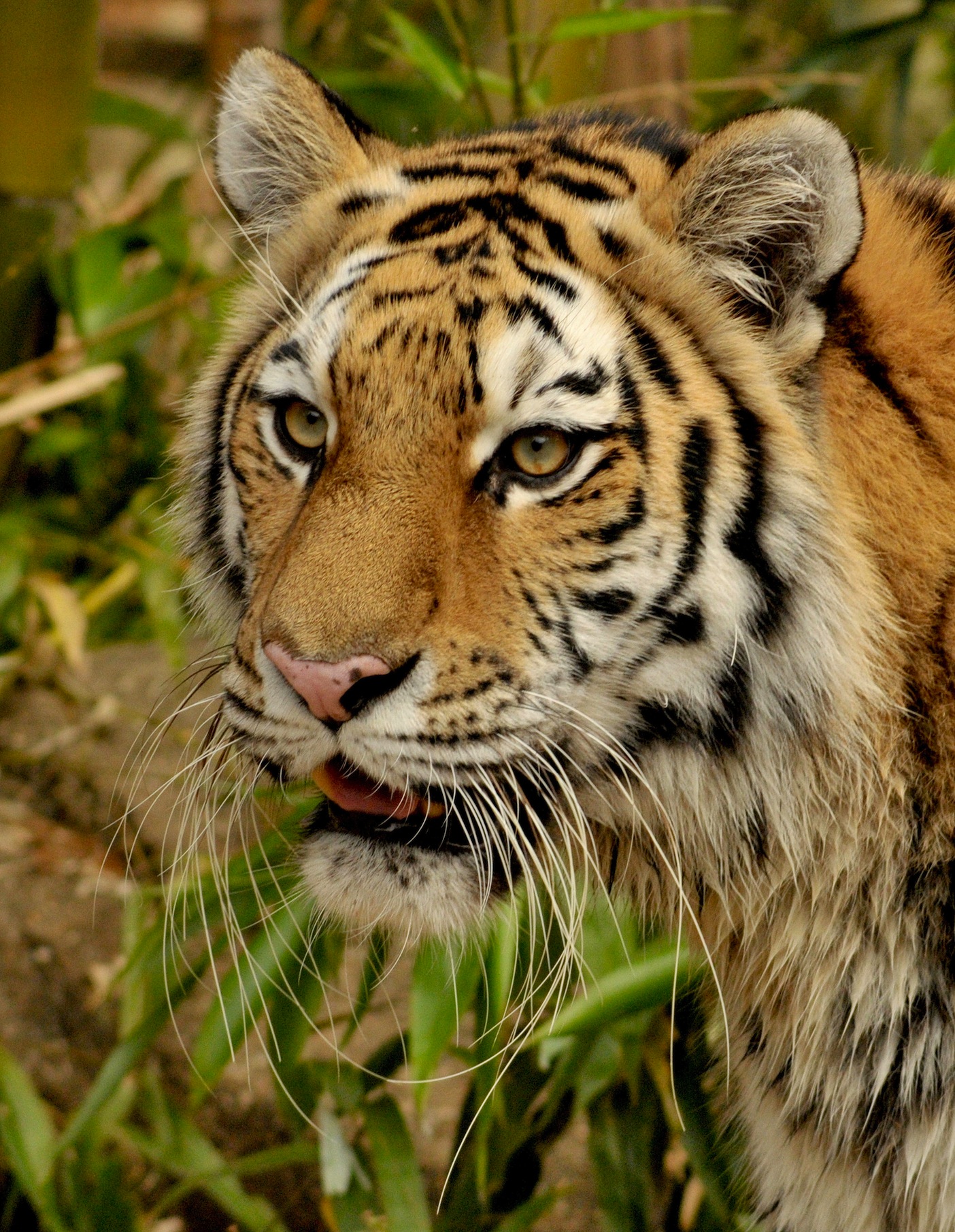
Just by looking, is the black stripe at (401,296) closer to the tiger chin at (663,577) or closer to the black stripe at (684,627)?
the tiger chin at (663,577)

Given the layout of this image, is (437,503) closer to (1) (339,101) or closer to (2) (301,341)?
(2) (301,341)

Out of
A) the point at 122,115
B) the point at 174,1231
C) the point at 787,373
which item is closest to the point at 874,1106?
the point at 787,373

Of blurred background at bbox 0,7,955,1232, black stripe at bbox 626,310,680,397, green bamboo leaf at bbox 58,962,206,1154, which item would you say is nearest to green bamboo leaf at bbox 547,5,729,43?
blurred background at bbox 0,7,955,1232

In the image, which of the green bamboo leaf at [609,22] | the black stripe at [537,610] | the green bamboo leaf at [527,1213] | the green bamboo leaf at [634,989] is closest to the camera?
the black stripe at [537,610]

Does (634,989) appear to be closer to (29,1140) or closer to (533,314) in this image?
(533,314)

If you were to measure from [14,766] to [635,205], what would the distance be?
75.5 inches

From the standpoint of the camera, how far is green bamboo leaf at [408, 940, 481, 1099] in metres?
1.66

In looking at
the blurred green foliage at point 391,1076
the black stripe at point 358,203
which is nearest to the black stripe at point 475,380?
the black stripe at point 358,203

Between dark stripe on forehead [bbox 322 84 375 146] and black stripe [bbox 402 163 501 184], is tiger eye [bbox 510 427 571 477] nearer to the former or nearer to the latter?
black stripe [bbox 402 163 501 184]

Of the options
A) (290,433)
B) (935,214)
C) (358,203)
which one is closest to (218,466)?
(290,433)

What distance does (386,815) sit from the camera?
1277mm

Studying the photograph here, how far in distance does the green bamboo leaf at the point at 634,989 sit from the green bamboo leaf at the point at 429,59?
1366 millimetres

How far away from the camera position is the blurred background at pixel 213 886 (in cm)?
176

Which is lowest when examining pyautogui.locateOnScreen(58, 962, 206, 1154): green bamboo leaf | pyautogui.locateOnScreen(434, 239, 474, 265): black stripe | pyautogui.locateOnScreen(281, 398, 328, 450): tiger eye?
pyautogui.locateOnScreen(58, 962, 206, 1154): green bamboo leaf
